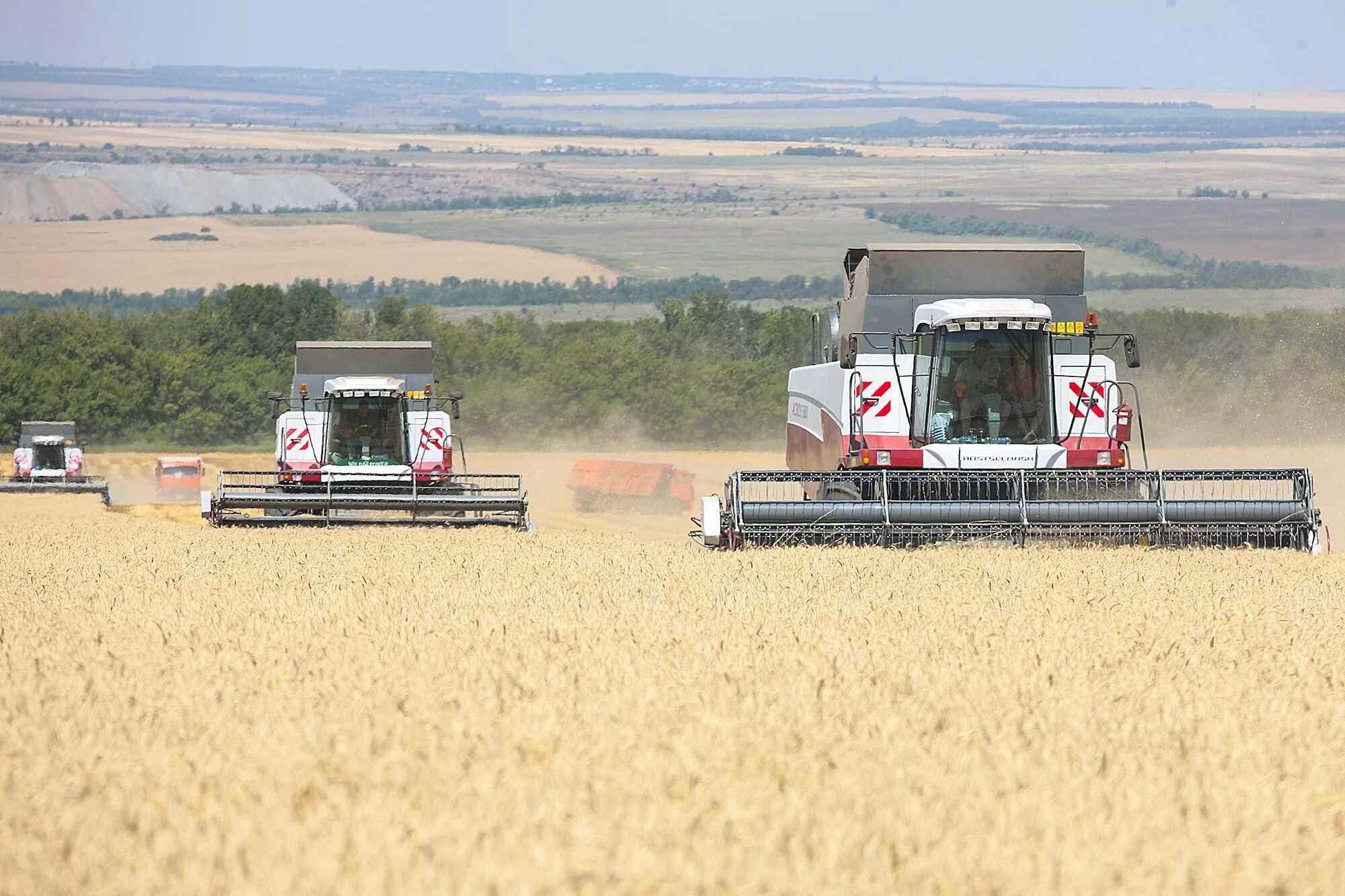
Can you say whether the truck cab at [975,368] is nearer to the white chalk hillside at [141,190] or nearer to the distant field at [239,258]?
the distant field at [239,258]

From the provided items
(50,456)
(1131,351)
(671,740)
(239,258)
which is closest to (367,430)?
(1131,351)

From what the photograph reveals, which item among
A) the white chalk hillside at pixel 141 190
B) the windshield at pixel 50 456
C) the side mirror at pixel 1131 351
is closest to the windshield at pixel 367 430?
the side mirror at pixel 1131 351

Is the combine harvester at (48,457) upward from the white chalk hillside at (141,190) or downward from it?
downward

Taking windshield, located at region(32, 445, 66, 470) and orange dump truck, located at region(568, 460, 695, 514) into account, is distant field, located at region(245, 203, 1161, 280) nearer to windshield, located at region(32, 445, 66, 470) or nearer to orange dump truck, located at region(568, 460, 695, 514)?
windshield, located at region(32, 445, 66, 470)

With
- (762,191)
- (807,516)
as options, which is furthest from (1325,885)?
(762,191)

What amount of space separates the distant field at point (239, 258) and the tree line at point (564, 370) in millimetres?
51645

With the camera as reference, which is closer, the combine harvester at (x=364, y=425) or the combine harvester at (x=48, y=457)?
the combine harvester at (x=364, y=425)

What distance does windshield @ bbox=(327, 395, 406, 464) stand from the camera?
68.0 ft

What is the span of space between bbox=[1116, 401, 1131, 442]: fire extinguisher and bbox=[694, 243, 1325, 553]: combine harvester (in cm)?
2

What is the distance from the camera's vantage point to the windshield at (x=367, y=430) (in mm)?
20719

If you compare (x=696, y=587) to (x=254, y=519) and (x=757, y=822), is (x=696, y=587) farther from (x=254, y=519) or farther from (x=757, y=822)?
(x=254, y=519)

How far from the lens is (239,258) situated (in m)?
127

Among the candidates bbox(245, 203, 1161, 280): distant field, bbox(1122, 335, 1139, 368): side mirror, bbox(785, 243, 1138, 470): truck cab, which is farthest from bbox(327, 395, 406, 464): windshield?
bbox(245, 203, 1161, 280): distant field

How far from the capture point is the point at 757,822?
403 centimetres
